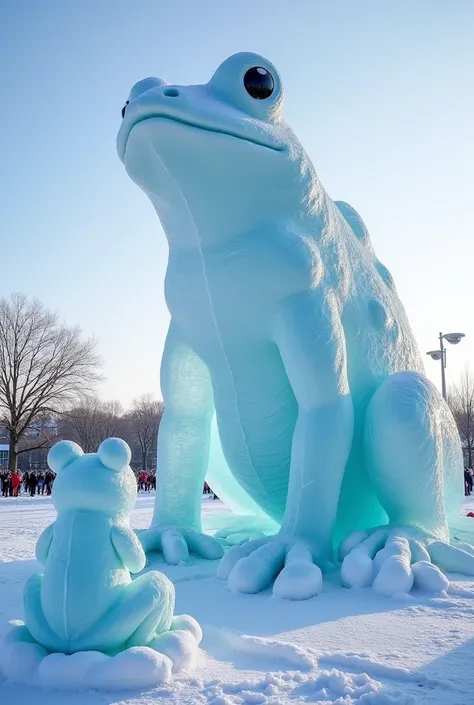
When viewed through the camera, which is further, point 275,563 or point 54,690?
point 275,563

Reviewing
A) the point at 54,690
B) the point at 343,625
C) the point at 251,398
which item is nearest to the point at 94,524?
the point at 54,690

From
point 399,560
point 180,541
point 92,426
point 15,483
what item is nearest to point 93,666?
point 399,560

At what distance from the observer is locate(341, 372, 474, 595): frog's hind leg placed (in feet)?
11.1

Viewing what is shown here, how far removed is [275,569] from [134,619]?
1.32m

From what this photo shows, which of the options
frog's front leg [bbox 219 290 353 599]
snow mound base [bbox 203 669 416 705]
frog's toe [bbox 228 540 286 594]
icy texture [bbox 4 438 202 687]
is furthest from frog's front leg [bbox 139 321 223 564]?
snow mound base [bbox 203 669 416 705]

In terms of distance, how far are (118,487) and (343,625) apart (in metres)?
1.07

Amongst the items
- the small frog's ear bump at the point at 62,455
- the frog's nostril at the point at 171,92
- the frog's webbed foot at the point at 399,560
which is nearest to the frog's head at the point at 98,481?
the small frog's ear bump at the point at 62,455

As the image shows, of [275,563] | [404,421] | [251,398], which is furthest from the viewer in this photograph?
[251,398]

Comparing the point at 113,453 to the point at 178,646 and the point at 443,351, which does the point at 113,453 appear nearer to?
the point at 178,646

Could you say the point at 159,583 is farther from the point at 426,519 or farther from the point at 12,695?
Answer: the point at 426,519

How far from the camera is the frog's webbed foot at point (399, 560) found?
2.94 metres

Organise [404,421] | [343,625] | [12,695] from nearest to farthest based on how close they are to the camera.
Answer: [12,695] → [343,625] → [404,421]

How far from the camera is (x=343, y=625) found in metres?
2.46

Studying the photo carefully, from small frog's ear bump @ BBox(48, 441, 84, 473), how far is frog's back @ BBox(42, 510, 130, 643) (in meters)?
0.17
